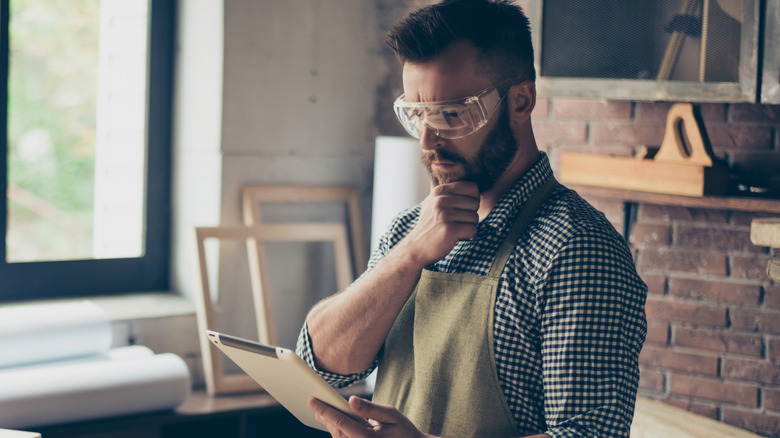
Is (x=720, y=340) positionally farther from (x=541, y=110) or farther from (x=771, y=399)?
(x=541, y=110)

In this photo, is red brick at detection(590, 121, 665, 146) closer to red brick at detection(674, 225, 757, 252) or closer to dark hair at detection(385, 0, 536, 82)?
red brick at detection(674, 225, 757, 252)

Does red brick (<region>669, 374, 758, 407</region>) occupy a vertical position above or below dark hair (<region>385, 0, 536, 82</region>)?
below

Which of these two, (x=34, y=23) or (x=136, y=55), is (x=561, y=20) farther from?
(x=34, y=23)

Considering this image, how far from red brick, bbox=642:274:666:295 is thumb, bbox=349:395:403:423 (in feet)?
4.53

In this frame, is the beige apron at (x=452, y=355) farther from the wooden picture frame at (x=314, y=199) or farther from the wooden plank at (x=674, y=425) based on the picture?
the wooden picture frame at (x=314, y=199)

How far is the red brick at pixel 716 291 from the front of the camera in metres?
2.29

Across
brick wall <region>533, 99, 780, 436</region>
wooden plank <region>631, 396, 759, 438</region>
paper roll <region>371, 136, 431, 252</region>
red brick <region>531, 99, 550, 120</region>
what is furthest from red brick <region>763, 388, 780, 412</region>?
paper roll <region>371, 136, 431, 252</region>

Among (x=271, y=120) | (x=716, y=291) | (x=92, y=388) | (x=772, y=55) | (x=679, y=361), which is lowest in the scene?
(x=92, y=388)

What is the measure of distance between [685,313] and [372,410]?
4.65ft

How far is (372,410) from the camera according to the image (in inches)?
51.5

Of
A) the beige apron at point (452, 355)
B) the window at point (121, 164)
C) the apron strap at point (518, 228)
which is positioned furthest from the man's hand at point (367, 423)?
the window at point (121, 164)

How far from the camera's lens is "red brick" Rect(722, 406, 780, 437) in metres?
2.27

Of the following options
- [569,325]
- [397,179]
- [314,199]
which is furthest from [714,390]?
[314,199]

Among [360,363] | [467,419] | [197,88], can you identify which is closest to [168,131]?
[197,88]
